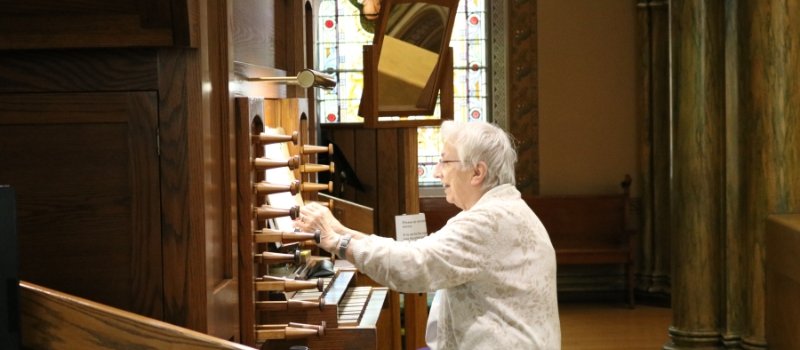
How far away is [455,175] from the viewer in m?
3.43

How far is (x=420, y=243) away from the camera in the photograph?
127 inches

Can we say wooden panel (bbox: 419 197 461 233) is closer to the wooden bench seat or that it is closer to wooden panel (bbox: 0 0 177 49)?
the wooden bench seat

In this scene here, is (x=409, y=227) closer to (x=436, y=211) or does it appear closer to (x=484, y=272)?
(x=484, y=272)

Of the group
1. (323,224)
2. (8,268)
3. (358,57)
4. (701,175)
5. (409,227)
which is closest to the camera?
(8,268)

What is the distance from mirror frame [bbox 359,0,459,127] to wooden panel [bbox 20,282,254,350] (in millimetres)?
3495

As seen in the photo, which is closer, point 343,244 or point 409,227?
point 343,244

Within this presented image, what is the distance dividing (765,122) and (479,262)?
3672mm

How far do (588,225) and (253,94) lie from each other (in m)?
7.43

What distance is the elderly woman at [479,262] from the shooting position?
319 centimetres

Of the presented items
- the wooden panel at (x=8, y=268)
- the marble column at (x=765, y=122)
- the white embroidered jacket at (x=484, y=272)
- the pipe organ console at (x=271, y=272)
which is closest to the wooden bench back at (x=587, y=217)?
the marble column at (x=765, y=122)

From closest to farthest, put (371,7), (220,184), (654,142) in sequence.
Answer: (220,184) → (654,142) → (371,7)

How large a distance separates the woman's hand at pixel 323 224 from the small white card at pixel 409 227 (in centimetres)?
212

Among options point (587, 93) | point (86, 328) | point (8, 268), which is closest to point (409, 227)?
point (86, 328)

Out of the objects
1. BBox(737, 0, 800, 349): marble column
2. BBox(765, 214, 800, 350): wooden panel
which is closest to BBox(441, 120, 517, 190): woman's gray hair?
BBox(765, 214, 800, 350): wooden panel
